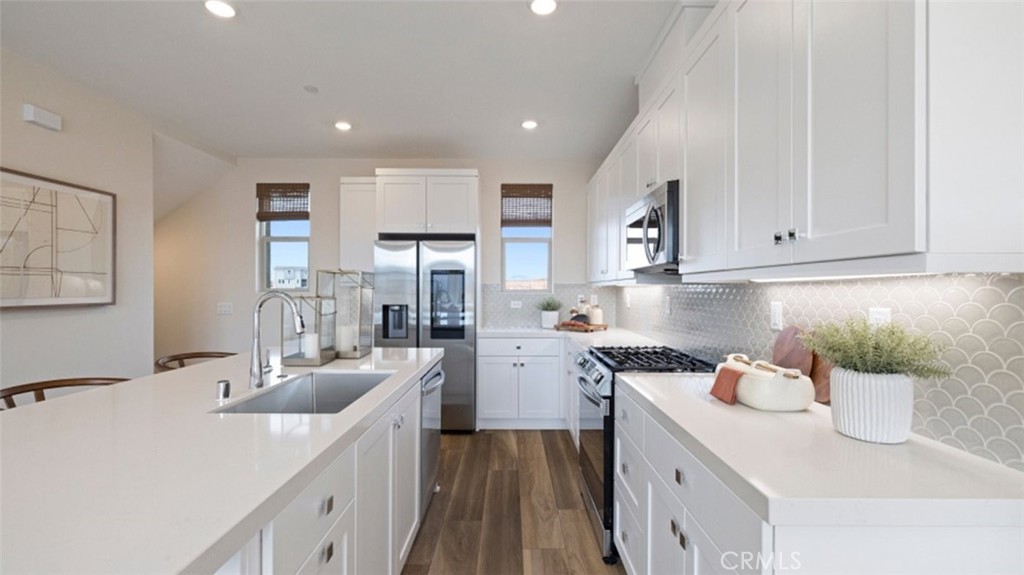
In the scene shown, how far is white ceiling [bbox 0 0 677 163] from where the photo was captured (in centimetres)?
196

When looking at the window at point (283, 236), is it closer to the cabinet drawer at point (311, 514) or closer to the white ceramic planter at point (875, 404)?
the cabinet drawer at point (311, 514)

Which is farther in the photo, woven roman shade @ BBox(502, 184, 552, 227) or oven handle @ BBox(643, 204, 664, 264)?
woven roman shade @ BBox(502, 184, 552, 227)

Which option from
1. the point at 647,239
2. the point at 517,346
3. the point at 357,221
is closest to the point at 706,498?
the point at 647,239

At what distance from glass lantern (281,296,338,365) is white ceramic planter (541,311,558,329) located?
2.32 meters

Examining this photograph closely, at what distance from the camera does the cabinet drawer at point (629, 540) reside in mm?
1437

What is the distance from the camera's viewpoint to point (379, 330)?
138 inches

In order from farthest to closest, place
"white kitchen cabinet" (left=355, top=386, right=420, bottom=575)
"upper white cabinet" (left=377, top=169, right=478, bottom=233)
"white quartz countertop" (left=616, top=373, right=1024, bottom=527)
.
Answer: "upper white cabinet" (left=377, top=169, right=478, bottom=233) → "white kitchen cabinet" (left=355, top=386, right=420, bottom=575) → "white quartz countertop" (left=616, top=373, right=1024, bottom=527)

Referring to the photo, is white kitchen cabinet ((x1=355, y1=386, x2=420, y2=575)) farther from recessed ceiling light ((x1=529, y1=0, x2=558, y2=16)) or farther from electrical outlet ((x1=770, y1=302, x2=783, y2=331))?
recessed ceiling light ((x1=529, y1=0, x2=558, y2=16))

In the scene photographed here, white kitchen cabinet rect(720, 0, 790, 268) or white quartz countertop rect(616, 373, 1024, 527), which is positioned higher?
white kitchen cabinet rect(720, 0, 790, 268)

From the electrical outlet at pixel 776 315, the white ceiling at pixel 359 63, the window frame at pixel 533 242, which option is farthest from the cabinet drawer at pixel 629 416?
the window frame at pixel 533 242

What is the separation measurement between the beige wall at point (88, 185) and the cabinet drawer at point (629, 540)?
3.58 m

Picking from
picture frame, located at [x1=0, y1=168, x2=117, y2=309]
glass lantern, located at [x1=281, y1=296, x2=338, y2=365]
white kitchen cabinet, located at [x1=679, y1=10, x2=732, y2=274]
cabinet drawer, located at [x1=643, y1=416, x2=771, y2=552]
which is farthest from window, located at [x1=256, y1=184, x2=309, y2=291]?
cabinet drawer, located at [x1=643, y1=416, x2=771, y2=552]

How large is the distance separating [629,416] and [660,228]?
2.95 feet

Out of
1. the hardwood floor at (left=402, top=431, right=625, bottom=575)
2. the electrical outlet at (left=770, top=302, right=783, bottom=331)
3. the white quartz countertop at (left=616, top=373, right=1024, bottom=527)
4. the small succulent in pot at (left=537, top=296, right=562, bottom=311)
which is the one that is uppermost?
the electrical outlet at (left=770, top=302, right=783, bottom=331)
